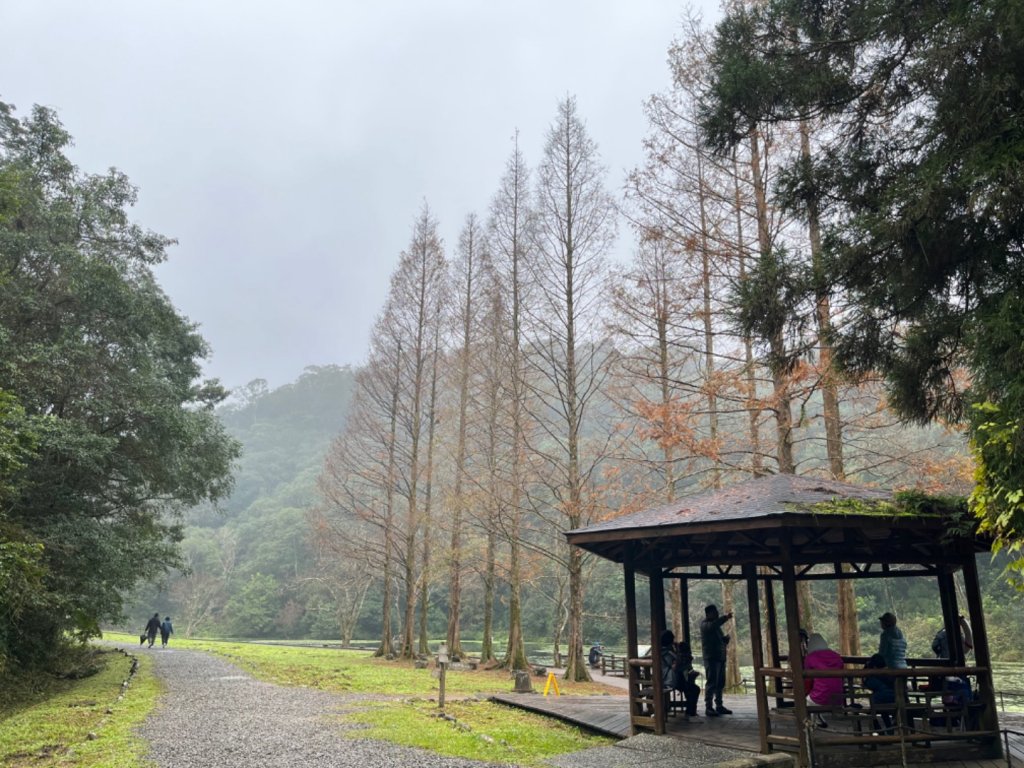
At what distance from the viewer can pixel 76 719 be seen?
26.7ft

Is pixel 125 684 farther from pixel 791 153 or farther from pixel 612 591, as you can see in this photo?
pixel 612 591

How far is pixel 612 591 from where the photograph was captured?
3275 centimetres

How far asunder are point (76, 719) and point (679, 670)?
7.40m

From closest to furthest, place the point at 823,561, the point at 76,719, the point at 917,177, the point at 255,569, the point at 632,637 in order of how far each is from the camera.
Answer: the point at 917,177 → the point at 823,561 → the point at 632,637 → the point at 76,719 → the point at 255,569

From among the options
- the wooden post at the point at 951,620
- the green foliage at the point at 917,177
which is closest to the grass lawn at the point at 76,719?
the green foliage at the point at 917,177

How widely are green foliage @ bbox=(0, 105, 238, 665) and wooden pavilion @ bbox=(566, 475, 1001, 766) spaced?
8.77 m

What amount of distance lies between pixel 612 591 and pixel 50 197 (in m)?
27.9

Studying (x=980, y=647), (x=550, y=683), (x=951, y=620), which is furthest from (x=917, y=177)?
(x=550, y=683)

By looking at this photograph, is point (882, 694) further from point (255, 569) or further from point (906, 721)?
point (255, 569)

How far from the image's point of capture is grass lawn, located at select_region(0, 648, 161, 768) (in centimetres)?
612

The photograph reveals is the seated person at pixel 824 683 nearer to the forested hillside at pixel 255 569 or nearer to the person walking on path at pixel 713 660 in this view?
the person walking on path at pixel 713 660

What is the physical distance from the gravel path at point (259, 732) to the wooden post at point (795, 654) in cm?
280

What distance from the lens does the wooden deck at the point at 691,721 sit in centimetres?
641

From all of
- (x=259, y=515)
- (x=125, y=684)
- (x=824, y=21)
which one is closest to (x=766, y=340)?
(x=824, y=21)
